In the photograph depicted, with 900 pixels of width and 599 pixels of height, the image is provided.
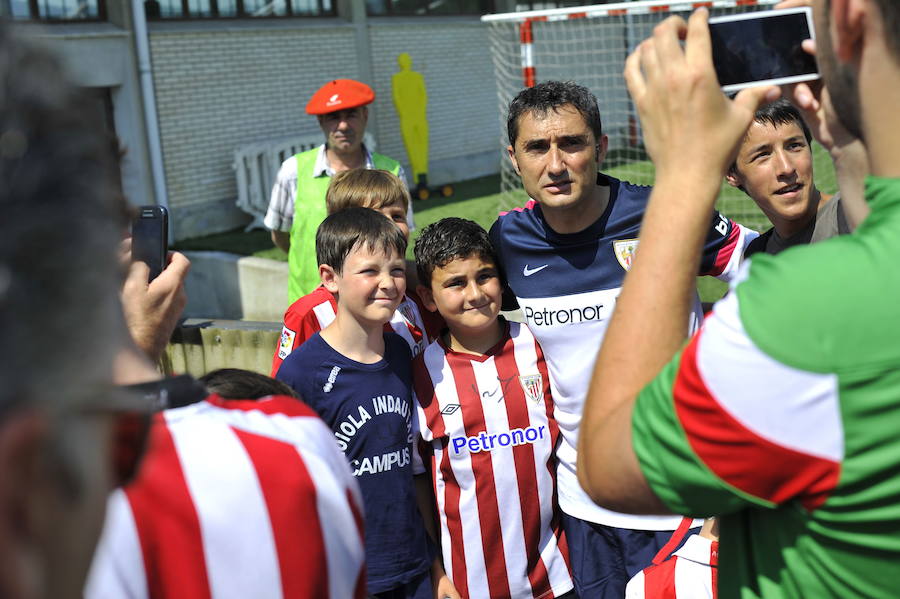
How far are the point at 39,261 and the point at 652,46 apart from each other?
1045 millimetres

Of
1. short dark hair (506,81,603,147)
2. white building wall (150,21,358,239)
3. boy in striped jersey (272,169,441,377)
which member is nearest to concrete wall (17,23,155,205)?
white building wall (150,21,358,239)

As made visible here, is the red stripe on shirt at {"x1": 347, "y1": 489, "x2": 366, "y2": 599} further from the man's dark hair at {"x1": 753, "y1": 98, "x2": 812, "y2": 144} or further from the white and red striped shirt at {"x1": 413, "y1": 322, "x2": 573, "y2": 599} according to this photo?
the man's dark hair at {"x1": 753, "y1": 98, "x2": 812, "y2": 144}

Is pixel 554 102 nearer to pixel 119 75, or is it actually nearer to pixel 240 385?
pixel 240 385

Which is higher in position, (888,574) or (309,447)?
(309,447)

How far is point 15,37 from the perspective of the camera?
0.75m

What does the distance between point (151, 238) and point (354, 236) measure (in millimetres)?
1081

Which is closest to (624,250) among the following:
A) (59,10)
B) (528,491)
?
(528,491)

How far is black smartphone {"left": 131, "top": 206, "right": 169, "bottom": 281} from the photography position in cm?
207

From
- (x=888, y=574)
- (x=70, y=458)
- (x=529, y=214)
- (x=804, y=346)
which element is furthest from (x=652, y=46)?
(x=529, y=214)

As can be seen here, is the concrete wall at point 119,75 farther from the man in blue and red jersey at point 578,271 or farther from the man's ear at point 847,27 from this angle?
the man's ear at point 847,27

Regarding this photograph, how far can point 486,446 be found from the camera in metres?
3.04

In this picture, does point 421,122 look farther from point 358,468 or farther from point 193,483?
point 193,483

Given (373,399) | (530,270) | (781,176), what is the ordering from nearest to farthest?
(373,399) → (781,176) → (530,270)

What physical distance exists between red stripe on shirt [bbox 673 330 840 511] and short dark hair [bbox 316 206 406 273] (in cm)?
213
